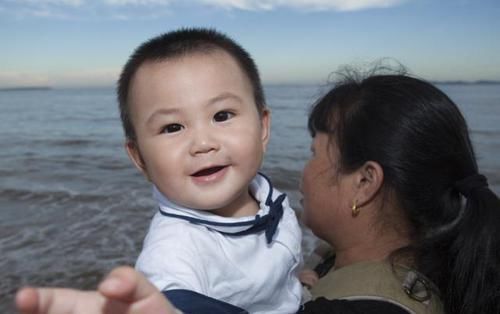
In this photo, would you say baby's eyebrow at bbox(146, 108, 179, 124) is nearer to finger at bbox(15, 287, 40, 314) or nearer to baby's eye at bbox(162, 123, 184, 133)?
baby's eye at bbox(162, 123, 184, 133)

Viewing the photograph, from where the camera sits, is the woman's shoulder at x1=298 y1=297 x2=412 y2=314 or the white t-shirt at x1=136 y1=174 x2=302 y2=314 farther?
the woman's shoulder at x1=298 y1=297 x2=412 y2=314

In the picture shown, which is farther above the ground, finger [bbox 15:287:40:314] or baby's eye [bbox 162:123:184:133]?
baby's eye [bbox 162:123:184:133]

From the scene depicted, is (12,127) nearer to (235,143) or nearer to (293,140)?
(293,140)

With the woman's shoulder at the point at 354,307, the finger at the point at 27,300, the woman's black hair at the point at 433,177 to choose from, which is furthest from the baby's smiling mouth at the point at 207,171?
the finger at the point at 27,300

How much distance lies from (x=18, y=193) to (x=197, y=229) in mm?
6803

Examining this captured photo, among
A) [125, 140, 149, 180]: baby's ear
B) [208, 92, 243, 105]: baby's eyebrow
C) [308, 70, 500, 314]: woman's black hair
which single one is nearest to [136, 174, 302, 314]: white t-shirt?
[125, 140, 149, 180]: baby's ear

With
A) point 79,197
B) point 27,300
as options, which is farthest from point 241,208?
point 79,197

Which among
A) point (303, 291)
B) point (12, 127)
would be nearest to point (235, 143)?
point (303, 291)

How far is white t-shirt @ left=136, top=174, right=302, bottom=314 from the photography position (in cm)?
153

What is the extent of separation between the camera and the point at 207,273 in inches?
63.3

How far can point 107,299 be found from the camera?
0.97m

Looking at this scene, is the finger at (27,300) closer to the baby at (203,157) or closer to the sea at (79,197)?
the baby at (203,157)

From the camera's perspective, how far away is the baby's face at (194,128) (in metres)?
1.72

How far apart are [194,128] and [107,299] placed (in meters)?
0.84
